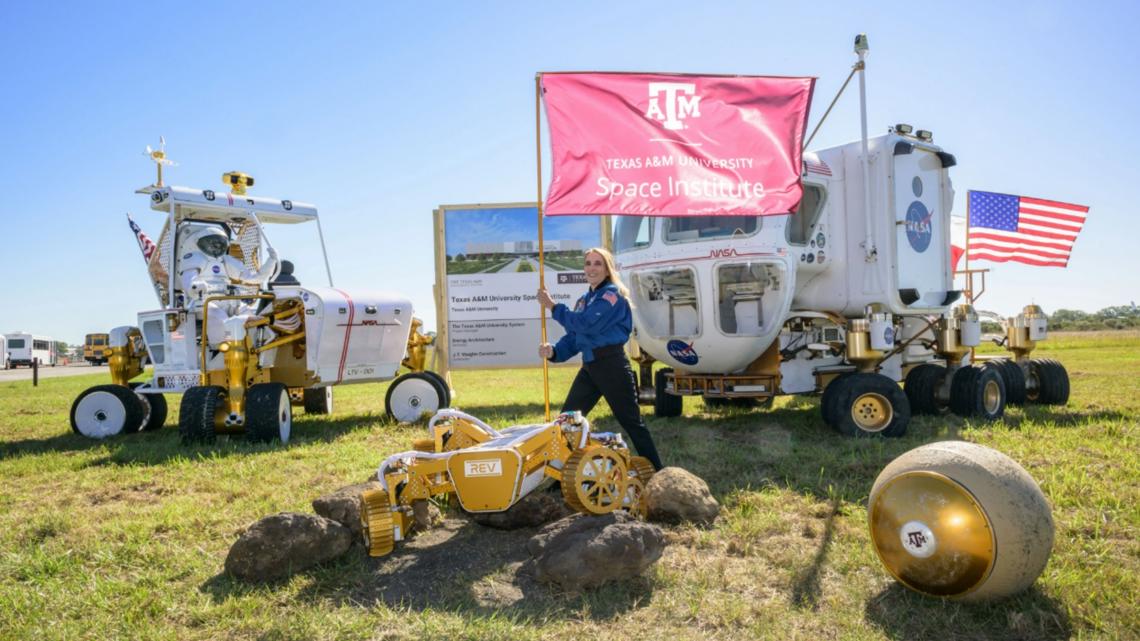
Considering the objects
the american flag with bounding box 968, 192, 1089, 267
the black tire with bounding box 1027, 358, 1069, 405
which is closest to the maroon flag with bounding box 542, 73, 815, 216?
the black tire with bounding box 1027, 358, 1069, 405

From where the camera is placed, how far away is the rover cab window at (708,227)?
8469 mm

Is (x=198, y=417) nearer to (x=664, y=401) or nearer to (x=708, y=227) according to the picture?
(x=664, y=401)

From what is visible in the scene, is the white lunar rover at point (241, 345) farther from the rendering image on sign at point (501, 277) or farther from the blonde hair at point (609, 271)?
the blonde hair at point (609, 271)

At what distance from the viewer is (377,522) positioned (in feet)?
14.9

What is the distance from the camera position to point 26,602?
410cm

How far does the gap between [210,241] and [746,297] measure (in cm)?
725

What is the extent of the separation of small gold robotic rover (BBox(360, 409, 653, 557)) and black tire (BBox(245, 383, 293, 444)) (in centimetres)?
422

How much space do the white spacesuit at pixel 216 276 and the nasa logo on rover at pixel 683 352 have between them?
16.5ft

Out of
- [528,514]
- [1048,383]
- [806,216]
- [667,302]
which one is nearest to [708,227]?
[667,302]

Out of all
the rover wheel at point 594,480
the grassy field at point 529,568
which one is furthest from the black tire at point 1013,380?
the rover wheel at point 594,480

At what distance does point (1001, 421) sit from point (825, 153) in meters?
3.70

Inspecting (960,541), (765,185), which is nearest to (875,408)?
(765,185)

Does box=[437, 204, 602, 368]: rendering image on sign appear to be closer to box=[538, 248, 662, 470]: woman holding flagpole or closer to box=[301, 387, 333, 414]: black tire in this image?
box=[301, 387, 333, 414]: black tire

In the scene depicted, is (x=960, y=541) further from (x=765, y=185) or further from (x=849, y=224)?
(x=849, y=224)
